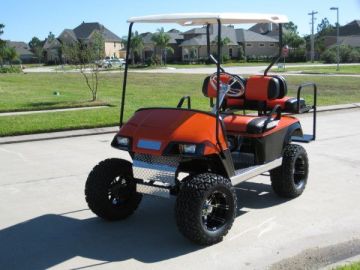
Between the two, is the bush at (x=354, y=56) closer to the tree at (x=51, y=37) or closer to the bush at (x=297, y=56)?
the bush at (x=297, y=56)

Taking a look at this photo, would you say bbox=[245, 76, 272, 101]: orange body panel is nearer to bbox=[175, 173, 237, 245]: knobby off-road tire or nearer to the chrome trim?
bbox=[175, 173, 237, 245]: knobby off-road tire

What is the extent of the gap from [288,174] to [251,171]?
2.27ft

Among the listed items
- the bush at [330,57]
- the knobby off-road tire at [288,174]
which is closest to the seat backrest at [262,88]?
the knobby off-road tire at [288,174]

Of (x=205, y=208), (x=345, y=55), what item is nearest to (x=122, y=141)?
(x=205, y=208)

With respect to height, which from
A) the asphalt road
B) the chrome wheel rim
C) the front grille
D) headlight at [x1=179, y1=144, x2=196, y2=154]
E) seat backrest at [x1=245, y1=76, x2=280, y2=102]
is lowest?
the asphalt road

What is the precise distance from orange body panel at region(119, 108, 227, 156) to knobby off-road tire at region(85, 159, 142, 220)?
0.40 metres

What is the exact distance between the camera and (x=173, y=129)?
4.75 metres

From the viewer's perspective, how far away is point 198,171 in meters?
5.16

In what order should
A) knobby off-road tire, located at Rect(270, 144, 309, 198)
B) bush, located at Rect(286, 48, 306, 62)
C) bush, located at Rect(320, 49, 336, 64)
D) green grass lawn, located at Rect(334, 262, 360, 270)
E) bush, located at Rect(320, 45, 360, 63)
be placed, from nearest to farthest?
green grass lawn, located at Rect(334, 262, 360, 270) < knobby off-road tire, located at Rect(270, 144, 309, 198) < bush, located at Rect(320, 49, 336, 64) < bush, located at Rect(320, 45, 360, 63) < bush, located at Rect(286, 48, 306, 62)

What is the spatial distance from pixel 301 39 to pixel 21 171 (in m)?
85.2

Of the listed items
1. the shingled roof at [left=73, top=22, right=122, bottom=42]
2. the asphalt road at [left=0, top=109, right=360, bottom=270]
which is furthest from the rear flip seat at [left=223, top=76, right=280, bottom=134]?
the shingled roof at [left=73, top=22, right=122, bottom=42]

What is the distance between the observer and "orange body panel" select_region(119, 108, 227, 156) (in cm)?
467

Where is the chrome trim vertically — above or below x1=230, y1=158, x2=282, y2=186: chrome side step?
above

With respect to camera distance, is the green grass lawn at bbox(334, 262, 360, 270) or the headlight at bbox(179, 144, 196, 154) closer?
the green grass lawn at bbox(334, 262, 360, 270)
